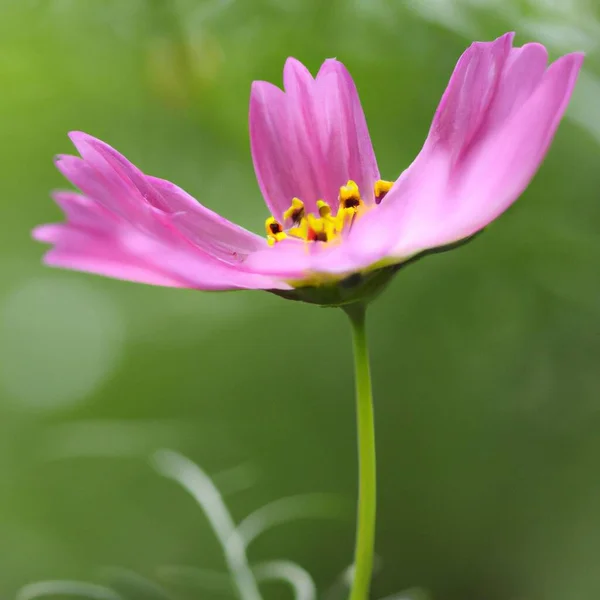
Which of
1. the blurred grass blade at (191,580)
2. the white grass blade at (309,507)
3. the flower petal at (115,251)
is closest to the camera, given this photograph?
the flower petal at (115,251)

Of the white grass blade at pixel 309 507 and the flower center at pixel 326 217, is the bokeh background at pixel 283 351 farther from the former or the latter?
the flower center at pixel 326 217

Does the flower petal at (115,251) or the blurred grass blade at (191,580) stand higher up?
the flower petal at (115,251)

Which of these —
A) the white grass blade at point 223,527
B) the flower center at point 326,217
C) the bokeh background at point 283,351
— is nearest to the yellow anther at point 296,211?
the flower center at point 326,217

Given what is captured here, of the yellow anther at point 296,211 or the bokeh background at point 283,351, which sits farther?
the bokeh background at point 283,351

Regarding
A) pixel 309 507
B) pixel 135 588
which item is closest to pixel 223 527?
pixel 135 588

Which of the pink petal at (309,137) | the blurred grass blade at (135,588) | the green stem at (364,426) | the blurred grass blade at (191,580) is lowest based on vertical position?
the blurred grass blade at (191,580)

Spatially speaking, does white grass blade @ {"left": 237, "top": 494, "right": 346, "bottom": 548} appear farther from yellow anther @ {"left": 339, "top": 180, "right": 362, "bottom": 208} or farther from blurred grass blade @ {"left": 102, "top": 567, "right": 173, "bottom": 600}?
yellow anther @ {"left": 339, "top": 180, "right": 362, "bottom": 208}

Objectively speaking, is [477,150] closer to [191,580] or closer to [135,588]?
[135,588]

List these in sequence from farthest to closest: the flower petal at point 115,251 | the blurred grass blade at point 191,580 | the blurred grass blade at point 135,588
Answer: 1. the blurred grass blade at point 191,580
2. the blurred grass blade at point 135,588
3. the flower petal at point 115,251
